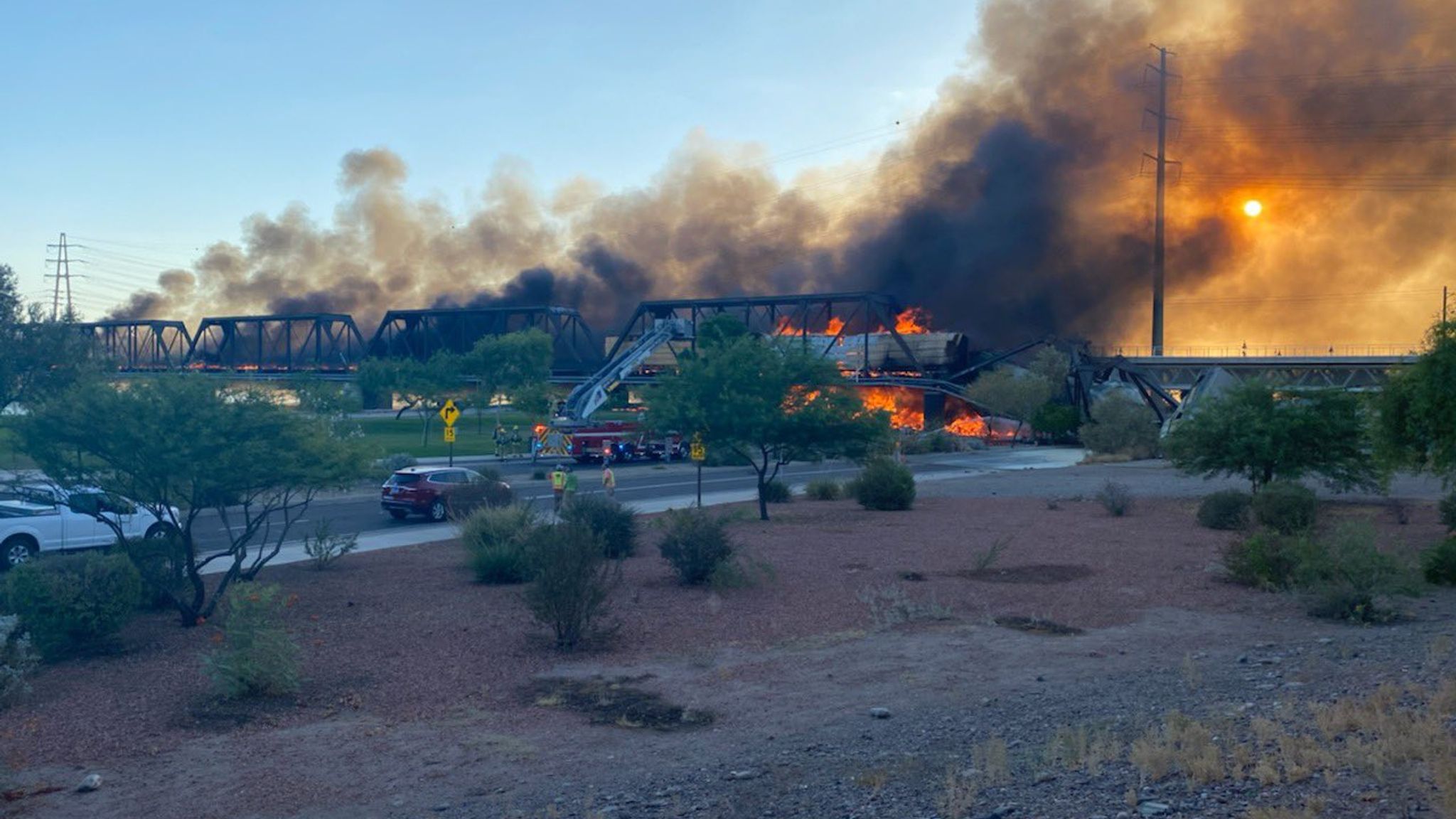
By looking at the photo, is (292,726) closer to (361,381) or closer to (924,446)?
(924,446)

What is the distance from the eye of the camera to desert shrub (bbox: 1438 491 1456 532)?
22031 millimetres

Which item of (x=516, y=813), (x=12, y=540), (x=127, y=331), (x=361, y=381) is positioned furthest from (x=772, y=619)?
(x=127, y=331)

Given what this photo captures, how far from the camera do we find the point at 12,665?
1130 centimetres

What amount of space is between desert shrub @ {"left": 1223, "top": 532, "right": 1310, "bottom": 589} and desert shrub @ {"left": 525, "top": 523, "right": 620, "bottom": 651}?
956 centimetres

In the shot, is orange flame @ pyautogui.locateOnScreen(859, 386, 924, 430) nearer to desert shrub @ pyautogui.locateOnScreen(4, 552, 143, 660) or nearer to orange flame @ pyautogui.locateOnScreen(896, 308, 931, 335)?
orange flame @ pyautogui.locateOnScreen(896, 308, 931, 335)

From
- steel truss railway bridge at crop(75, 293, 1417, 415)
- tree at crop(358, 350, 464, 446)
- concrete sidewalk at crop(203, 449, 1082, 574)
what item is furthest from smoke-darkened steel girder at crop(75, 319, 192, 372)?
concrete sidewalk at crop(203, 449, 1082, 574)

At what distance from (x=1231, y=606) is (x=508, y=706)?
32.7 feet

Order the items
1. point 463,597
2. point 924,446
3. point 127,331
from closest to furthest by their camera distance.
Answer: point 463,597 < point 924,446 < point 127,331

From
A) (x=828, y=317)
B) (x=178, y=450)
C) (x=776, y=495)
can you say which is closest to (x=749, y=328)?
(x=828, y=317)

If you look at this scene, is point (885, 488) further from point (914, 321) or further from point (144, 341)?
point (144, 341)

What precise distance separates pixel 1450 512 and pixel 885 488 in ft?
42.2

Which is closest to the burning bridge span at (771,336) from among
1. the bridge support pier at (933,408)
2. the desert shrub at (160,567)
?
the bridge support pier at (933,408)

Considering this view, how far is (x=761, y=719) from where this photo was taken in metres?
10.1

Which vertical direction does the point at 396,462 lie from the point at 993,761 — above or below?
above
